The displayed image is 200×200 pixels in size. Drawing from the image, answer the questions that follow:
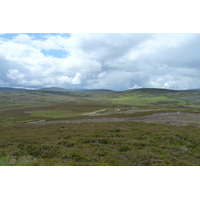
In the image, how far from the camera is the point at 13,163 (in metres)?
8.31

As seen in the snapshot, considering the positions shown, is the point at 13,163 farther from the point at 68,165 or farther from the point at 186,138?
the point at 186,138

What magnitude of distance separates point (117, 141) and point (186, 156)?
5546 millimetres

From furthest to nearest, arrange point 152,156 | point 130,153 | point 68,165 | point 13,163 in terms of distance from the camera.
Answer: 1. point 130,153
2. point 152,156
3. point 13,163
4. point 68,165

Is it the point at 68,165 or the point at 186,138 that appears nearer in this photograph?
A: the point at 68,165

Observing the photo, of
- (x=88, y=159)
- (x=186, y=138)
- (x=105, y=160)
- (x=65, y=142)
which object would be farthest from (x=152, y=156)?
(x=65, y=142)

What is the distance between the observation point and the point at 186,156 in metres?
9.37

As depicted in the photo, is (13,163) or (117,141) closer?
(13,163)

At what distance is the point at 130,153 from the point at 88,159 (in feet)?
10.6

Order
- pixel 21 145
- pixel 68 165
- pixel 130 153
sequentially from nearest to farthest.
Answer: pixel 68 165 < pixel 130 153 < pixel 21 145

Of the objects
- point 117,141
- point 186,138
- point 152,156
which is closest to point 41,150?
point 117,141

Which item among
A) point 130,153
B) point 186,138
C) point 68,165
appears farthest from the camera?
point 186,138

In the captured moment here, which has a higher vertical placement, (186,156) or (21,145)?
(186,156)

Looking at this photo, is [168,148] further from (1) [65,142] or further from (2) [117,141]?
(1) [65,142]
